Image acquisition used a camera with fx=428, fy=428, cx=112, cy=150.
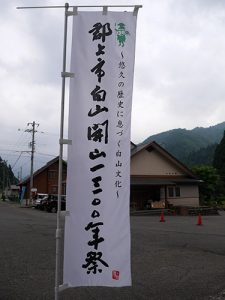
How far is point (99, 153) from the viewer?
4.68 m

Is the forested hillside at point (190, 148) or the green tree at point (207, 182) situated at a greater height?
the forested hillside at point (190, 148)

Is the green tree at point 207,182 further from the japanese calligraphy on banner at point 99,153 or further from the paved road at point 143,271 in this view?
the japanese calligraphy on banner at point 99,153

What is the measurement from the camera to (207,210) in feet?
116

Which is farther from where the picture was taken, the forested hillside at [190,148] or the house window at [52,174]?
the forested hillside at [190,148]

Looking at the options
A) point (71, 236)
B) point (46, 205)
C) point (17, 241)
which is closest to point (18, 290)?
point (71, 236)

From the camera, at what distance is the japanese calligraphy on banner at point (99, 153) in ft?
15.2

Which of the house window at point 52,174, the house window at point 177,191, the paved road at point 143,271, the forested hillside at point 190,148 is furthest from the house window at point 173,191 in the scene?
the forested hillside at point 190,148

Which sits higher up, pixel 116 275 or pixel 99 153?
pixel 99 153

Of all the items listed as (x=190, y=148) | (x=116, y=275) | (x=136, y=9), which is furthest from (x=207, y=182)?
(x=190, y=148)

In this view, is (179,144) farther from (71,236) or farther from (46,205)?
(71,236)

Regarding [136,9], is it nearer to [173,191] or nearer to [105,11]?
[105,11]

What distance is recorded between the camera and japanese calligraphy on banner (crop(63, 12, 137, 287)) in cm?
464

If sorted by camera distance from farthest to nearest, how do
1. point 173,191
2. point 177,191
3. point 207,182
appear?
point 207,182
point 177,191
point 173,191

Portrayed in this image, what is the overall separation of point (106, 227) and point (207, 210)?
3199 centimetres
